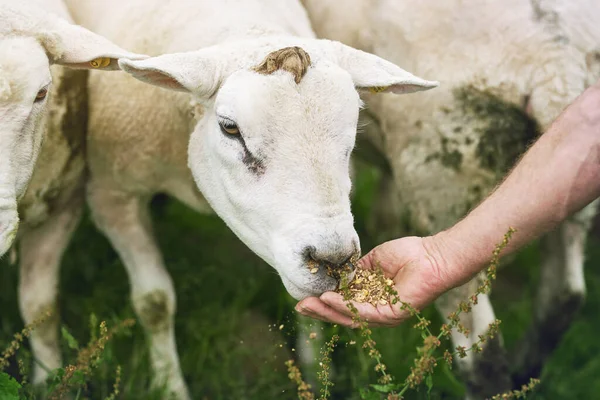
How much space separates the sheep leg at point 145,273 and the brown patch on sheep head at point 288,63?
1.47m

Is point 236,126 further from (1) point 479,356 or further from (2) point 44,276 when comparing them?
(1) point 479,356

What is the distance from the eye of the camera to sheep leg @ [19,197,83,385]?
3.82 metres

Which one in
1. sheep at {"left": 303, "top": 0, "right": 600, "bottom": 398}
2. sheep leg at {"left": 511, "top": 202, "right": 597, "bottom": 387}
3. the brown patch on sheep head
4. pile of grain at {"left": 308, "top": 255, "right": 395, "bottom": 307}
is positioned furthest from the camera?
sheep leg at {"left": 511, "top": 202, "right": 597, "bottom": 387}

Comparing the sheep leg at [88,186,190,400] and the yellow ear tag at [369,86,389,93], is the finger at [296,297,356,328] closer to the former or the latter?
the yellow ear tag at [369,86,389,93]

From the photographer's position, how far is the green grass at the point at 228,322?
3.96m

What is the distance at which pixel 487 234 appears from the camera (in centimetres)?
277

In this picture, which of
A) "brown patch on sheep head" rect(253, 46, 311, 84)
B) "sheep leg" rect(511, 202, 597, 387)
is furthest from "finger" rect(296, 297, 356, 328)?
"sheep leg" rect(511, 202, 597, 387)

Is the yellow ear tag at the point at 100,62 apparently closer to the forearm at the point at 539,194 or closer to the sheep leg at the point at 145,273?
the sheep leg at the point at 145,273

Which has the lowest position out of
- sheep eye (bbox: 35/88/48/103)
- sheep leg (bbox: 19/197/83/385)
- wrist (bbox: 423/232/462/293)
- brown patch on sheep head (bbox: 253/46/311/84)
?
sheep leg (bbox: 19/197/83/385)

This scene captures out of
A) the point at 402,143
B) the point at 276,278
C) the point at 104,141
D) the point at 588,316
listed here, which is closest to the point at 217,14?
the point at 104,141

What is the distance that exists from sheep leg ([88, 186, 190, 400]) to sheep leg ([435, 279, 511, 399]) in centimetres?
149

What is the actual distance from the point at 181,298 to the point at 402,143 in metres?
1.82

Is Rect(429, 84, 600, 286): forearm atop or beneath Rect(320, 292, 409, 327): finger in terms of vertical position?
atop

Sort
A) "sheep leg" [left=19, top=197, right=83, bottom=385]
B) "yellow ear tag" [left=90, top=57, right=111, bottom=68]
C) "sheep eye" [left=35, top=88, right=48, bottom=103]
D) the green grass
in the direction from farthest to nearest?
the green grass, "sheep leg" [left=19, top=197, right=83, bottom=385], "yellow ear tag" [left=90, top=57, right=111, bottom=68], "sheep eye" [left=35, top=88, right=48, bottom=103]
